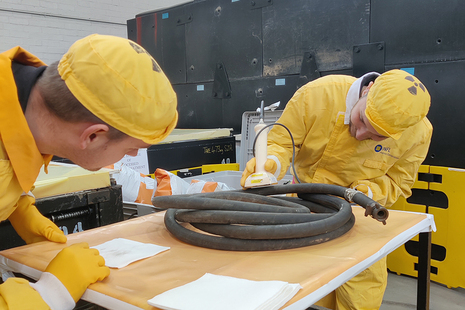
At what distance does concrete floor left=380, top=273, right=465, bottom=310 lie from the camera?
7.29 ft

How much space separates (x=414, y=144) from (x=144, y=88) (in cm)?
141

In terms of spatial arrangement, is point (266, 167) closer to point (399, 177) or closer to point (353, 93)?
point (353, 93)

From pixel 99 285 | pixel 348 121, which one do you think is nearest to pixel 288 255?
pixel 99 285

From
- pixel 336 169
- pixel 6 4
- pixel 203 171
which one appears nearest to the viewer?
pixel 336 169

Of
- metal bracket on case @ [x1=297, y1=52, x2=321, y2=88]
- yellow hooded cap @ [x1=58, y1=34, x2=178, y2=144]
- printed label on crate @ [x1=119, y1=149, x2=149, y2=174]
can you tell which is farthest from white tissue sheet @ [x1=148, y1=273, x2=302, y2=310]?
metal bracket on case @ [x1=297, y1=52, x2=321, y2=88]

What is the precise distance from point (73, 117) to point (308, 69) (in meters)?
2.40

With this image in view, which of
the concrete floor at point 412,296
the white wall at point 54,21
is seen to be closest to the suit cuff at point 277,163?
the concrete floor at point 412,296

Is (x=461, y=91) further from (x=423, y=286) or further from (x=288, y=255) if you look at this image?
(x=288, y=255)

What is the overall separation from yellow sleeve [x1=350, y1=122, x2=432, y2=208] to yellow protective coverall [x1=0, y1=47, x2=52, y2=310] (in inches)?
53.9

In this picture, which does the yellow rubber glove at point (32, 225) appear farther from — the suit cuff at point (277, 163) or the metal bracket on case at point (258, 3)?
the metal bracket on case at point (258, 3)

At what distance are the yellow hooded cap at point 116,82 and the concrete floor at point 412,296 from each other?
81.5 inches

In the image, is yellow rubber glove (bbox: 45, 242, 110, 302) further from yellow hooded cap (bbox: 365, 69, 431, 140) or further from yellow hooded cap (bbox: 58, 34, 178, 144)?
yellow hooded cap (bbox: 365, 69, 431, 140)

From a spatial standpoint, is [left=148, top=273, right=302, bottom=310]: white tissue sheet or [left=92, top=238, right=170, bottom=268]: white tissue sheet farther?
[left=92, top=238, right=170, bottom=268]: white tissue sheet

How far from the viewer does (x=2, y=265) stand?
3.29ft
